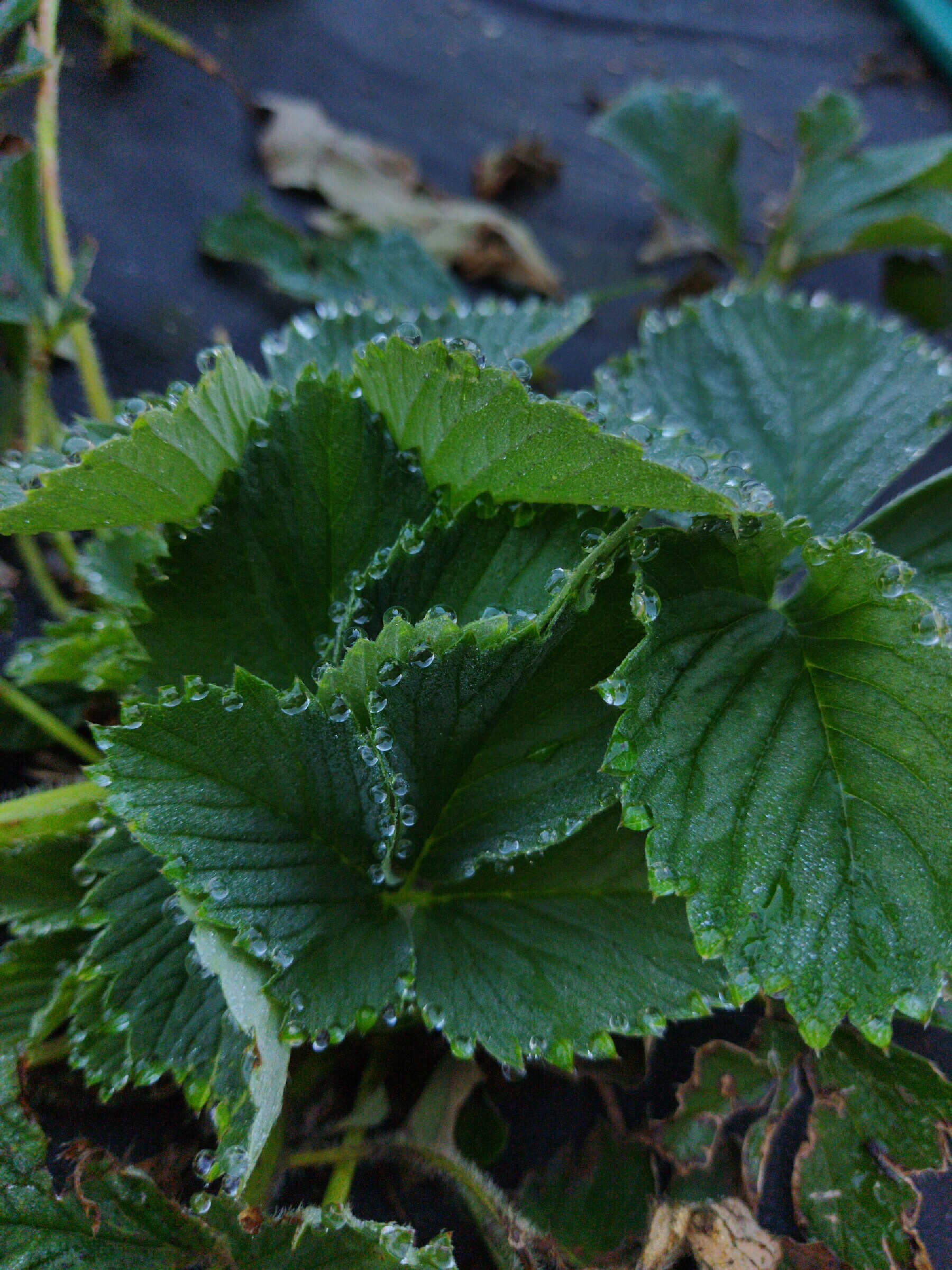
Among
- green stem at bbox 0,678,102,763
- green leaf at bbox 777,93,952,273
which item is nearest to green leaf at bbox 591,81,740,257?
green leaf at bbox 777,93,952,273

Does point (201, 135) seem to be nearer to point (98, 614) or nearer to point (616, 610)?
point (98, 614)

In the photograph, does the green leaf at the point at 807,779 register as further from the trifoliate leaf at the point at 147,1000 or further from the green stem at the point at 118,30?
the green stem at the point at 118,30

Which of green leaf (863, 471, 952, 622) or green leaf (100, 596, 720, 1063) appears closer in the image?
green leaf (100, 596, 720, 1063)

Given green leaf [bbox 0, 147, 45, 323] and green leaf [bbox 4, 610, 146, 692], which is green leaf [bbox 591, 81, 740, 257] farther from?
green leaf [bbox 4, 610, 146, 692]

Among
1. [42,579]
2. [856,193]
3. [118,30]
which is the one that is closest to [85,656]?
[42,579]

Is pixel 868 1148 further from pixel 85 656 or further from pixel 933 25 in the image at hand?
pixel 933 25

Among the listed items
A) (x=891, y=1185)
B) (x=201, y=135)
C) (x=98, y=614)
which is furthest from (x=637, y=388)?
(x=201, y=135)

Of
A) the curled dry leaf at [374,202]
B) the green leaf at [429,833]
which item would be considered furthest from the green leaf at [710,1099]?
the curled dry leaf at [374,202]
